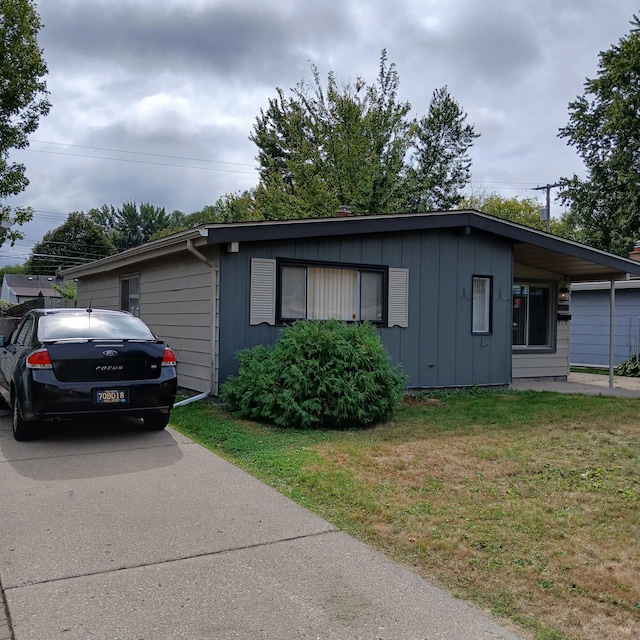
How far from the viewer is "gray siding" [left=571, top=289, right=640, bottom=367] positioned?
1762 cm

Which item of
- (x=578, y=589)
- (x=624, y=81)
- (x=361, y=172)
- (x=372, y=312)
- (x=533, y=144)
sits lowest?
(x=578, y=589)

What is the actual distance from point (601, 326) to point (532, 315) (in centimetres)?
526

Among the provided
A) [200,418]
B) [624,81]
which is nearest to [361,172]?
[624,81]

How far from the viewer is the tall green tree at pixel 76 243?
183 ft

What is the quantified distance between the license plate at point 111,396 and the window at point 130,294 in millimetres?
6597

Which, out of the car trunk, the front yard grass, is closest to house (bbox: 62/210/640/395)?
the front yard grass

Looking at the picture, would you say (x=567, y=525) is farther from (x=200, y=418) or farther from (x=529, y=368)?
(x=529, y=368)

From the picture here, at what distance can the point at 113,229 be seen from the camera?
64.4 meters

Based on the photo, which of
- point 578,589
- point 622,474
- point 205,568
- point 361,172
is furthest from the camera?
point 361,172

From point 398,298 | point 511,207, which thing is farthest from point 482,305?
point 511,207

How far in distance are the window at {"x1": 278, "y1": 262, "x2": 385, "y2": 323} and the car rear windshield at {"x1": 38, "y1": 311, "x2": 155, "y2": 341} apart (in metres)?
2.87

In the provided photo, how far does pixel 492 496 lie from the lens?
197 inches

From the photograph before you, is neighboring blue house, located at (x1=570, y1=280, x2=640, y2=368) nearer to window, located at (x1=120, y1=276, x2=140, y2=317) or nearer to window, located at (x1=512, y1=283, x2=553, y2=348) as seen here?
window, located at (x1=512, y1=283, x2=553, y2=348)

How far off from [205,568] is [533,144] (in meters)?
31.4
